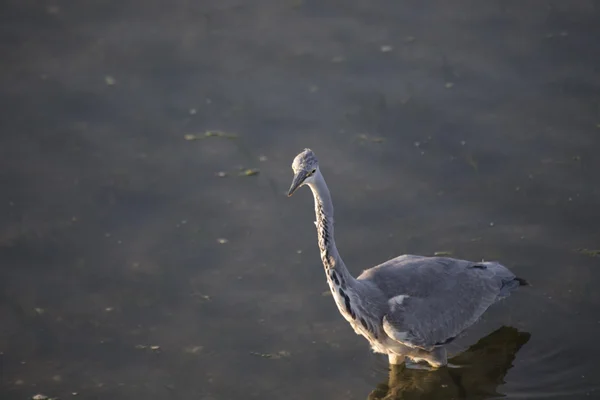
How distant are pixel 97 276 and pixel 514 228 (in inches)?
194

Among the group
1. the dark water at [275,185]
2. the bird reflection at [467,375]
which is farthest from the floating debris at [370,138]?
the bird reflection at [467,375]

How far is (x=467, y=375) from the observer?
31.6 ft

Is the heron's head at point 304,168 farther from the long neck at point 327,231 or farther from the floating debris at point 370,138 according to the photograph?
the floating debris at point 370,138

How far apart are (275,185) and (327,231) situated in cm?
301

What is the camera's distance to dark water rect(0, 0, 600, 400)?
9664mm

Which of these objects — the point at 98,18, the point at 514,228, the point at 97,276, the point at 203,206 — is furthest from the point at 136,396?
the point at 98,18

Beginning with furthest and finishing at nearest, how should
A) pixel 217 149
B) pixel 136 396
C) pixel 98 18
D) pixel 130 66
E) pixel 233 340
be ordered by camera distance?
1. pixel 98 18
2. pixel 130 66
3. pixel 217 149
4. pixel 233 340
5. pixel 136 396

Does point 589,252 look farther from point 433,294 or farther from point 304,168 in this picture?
point 304,168

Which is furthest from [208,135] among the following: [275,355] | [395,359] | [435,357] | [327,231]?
[435,357]

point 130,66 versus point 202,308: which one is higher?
point 130,66

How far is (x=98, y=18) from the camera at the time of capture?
1454 centimetres

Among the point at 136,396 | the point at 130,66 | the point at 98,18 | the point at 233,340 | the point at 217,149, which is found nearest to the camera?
the point at 136,396

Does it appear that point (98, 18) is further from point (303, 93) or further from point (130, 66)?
point (303, 93)

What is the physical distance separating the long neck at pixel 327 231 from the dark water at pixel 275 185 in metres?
1.14
